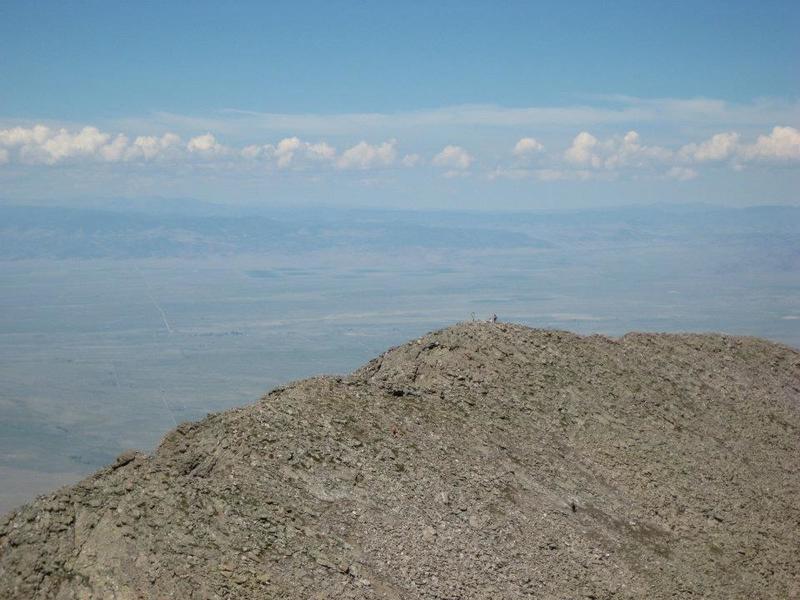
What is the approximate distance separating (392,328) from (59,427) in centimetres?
8463

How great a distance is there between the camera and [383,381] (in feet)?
73.5

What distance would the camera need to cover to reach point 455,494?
1716 centimetres

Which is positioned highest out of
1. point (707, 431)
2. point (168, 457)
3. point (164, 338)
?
point (168, 457)

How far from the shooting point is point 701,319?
16875cm

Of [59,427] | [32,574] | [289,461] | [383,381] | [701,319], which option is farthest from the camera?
[701,319]

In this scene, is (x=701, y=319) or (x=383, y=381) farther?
(x=701, y=319)

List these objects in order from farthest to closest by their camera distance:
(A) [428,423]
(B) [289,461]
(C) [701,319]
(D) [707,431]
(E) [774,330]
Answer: (C) [701,319] < (E) [774,330] < (D) [707,431] < (A) [428,423] < (B) [289,461]

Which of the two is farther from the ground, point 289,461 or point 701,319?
point 289,461

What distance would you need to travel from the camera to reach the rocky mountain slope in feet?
44.7

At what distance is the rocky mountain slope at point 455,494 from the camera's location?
13625 millimetres

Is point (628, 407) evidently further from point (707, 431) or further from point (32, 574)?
point (32, 574)

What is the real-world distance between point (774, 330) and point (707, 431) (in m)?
137

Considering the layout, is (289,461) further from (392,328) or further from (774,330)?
(392,328)

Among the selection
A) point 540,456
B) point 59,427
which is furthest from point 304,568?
point 59,427
